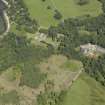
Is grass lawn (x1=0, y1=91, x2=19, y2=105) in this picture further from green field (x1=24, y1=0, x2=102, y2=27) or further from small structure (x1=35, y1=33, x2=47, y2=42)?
green field (x1=24, y1=0, x2=102, y2=27)

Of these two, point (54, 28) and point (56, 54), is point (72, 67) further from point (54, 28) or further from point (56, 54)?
point (54, 28)

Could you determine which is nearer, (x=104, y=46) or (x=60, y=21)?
(x=104, y=46)

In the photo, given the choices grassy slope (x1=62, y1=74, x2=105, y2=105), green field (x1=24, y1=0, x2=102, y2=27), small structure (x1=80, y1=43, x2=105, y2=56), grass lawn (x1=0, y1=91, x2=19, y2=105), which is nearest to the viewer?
grass lawn (x1=0, y1=91, x2=19, y2=105)

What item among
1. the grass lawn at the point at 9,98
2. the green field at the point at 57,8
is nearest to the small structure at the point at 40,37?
the green field at the point at 57,8

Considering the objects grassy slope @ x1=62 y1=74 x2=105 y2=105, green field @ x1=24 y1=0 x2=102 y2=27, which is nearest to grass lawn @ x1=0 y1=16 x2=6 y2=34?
green field @ x1=24 y1=0 x2=102 y2=27

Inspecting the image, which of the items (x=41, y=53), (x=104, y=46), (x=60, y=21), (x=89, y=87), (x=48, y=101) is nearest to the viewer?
(x=48, y=101)

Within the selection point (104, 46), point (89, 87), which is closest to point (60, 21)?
point (104, 46)
